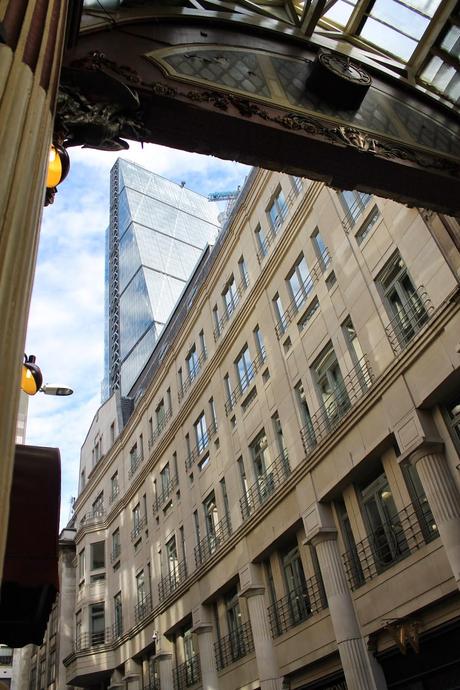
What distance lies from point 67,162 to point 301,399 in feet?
48.5

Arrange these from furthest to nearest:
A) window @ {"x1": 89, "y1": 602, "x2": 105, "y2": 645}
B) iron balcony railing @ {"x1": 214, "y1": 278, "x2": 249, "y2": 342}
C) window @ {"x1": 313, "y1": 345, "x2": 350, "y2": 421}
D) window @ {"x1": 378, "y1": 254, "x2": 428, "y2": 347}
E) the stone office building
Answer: window @ {"x1": 89, "y1": 602, "x2": 105, "y2": 645}, iron balcony railing @ {"x1": 214, "y1": 278, "x2": 249, "y2": 342}, window @ {"x1": 313, "y1": 345, "x2": 350, "y2": 421}, window @ {"x1": 378, "y1": 254, "x2": 428, "y2": 347}, the stone office building

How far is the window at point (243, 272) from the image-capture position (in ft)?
81.2

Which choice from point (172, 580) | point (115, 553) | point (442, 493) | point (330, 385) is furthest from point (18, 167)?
point (115, 553)

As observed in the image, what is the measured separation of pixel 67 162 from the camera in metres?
5.88

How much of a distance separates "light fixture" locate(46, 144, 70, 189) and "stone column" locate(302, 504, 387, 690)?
526 inches

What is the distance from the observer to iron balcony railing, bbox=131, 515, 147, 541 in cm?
3225

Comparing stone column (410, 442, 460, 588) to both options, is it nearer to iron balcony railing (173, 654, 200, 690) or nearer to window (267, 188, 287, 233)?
window (267, 188, 287, 233)

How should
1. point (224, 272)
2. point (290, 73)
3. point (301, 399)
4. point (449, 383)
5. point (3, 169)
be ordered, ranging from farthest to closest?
point (224, 272), point (301, 399), point (449, 383), point (290, 73), point (3, 169)

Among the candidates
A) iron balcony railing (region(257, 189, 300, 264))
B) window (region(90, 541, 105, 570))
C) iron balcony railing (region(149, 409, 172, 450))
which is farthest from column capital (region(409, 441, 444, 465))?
window (region(90, 541, 105, 570))

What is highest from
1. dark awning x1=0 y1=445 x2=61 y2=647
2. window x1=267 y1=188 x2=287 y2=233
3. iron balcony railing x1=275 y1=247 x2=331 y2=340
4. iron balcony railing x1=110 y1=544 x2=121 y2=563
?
window x1=267 y1=188 x2=287 y2=233

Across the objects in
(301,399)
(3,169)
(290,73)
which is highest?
(301,399)

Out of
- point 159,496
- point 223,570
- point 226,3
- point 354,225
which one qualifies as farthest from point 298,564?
point 226,3

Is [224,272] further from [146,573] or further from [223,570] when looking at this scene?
[146,573]

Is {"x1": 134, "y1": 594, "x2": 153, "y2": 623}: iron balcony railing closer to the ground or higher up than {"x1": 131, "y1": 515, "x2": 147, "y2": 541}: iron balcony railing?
closer to the ground
